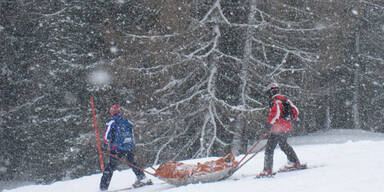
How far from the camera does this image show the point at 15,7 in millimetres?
21859

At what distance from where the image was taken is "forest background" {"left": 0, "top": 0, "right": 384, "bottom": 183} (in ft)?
49.6

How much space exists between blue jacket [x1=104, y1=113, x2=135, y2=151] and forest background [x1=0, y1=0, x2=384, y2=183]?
151 inches

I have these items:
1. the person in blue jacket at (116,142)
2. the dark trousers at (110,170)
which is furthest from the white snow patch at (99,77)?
the dark trousers at (110,170)

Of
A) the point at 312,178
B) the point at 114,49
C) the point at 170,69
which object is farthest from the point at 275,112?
the point at 114,49

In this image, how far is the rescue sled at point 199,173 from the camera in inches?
318

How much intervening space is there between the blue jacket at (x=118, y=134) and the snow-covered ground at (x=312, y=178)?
42.7 inches

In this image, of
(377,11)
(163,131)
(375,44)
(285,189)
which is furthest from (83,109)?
(377,11)

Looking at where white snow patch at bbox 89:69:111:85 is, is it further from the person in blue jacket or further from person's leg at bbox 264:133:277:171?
person's leg at bbox 264:133:277:171

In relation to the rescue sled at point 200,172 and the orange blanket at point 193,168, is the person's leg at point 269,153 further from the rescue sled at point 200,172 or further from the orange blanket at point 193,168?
the orange blanket at point 193,168

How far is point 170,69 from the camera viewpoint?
15281 millimetres

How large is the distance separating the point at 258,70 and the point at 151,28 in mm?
4659

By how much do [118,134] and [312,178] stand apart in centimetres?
434

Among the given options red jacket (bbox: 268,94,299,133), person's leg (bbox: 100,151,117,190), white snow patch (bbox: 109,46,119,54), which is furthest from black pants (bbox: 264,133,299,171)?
white snow patch (bbox: 109,46,119,54)

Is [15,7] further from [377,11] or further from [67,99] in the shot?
[377,11]
